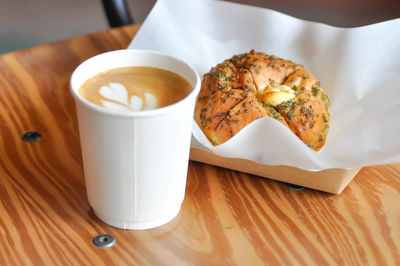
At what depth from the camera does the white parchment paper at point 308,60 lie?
28.2 inches

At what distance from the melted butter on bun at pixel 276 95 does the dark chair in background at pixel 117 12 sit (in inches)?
23.2

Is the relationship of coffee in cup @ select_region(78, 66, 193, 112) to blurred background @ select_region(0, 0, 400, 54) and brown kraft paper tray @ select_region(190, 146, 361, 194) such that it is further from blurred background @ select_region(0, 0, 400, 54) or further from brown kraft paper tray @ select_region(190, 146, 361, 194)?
blurred background @ select_region(0, 0, 400, 54)

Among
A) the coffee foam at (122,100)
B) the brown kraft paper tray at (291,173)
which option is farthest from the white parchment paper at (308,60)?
the coffee foam at (122,100)

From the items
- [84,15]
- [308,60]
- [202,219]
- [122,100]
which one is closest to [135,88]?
[122,100]

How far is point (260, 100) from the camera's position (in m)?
0.81

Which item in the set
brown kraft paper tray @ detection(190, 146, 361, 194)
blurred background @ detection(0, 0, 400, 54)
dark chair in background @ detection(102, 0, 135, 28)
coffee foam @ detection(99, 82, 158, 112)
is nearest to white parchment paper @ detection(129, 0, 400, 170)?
brown kraft paper tray @ detection(190, 146, 361, 194)

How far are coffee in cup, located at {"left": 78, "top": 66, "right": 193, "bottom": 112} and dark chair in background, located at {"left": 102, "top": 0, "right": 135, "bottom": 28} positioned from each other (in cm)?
64

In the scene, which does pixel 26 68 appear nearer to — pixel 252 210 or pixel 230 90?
pixel 230 90

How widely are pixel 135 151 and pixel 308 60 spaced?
0.50 metres

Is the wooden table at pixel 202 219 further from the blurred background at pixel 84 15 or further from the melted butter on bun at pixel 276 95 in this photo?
the blurred background at pixel 84 15

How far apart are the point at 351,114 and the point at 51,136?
504 millimetres

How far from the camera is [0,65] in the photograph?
39.9 inches

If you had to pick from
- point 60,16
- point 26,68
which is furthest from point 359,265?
point 60,16

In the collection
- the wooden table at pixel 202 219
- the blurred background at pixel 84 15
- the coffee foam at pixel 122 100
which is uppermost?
the coffee foam at pixel 122 100
